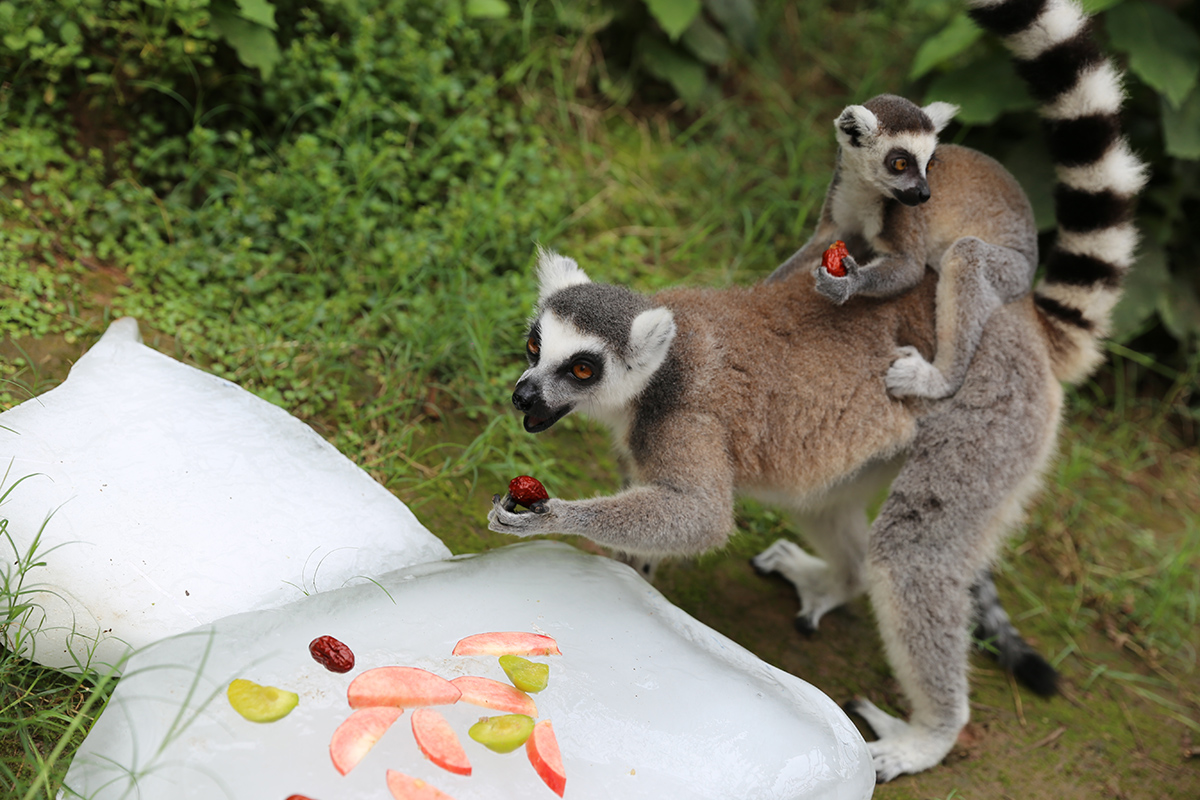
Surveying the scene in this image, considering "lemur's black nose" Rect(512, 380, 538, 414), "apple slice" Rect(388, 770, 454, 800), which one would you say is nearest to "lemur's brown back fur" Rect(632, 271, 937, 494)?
"lemur's black nose" Rect(512, 380, 538, 414)

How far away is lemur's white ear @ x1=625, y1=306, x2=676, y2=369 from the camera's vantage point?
2.71 m

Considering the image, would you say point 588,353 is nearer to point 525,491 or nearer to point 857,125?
point 525,491

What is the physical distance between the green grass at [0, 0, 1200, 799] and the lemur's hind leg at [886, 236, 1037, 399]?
128 centimetres

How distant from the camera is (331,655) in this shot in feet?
6.89

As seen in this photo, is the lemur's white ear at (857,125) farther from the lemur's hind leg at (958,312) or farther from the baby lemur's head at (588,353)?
the baby lemur's head at (588,353)

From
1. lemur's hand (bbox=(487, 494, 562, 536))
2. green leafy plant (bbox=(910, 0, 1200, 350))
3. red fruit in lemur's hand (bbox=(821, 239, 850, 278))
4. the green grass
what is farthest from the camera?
green leafy plant (bbox=(910, 0, 1200, 350))

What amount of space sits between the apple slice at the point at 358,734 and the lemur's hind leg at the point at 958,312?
1922 millimetres

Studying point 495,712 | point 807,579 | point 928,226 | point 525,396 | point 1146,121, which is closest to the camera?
point 495,712

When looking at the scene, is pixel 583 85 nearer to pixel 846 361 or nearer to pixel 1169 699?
pixel 846 361

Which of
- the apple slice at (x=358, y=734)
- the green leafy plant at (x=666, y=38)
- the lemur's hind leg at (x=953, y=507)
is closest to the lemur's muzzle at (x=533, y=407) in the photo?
the apple slice at (x=358, y=734)

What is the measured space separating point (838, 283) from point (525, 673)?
1579mm

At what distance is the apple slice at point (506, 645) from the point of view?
7.44ft

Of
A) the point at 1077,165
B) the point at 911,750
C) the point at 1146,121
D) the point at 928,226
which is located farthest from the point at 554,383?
the point at 1146,121

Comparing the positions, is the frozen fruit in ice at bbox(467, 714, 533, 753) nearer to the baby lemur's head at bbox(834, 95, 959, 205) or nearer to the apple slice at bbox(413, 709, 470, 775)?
the apple slice at bbox(413, 709, 470, 775)
